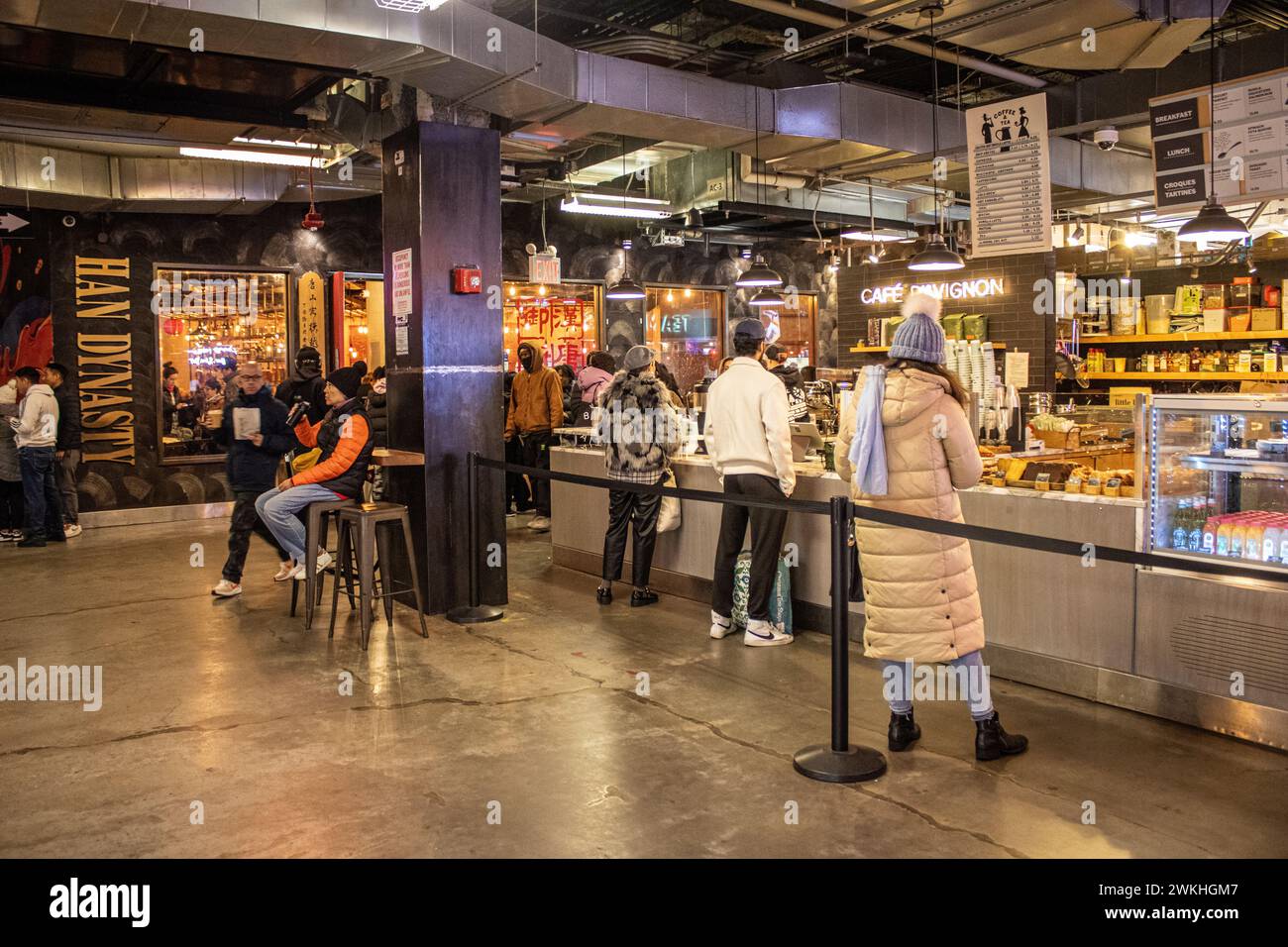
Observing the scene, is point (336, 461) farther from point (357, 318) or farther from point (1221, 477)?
point (357, 318)

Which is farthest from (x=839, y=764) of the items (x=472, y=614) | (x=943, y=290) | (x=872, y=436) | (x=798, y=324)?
(x=798, y=324)

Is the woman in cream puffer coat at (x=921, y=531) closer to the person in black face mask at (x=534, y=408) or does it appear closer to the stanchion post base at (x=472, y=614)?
the stanchion post base at (x=472, y=614)

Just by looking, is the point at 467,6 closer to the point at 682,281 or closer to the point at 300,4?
the point at 300,4

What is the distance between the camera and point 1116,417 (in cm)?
866

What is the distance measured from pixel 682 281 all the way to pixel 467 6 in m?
10.4

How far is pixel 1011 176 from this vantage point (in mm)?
7531

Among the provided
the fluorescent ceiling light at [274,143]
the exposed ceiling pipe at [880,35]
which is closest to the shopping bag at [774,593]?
the exposed ceiling pipe at [880,35]

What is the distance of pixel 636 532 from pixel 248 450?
293cm

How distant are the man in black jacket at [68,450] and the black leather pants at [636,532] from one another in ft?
22.3

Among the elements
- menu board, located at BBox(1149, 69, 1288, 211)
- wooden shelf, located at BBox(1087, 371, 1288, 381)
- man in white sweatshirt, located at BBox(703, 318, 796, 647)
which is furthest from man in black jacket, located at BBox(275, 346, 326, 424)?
wooden shelf, located at BBox(1087, 371, 1288, 381)

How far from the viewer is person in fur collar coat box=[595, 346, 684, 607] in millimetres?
6988
